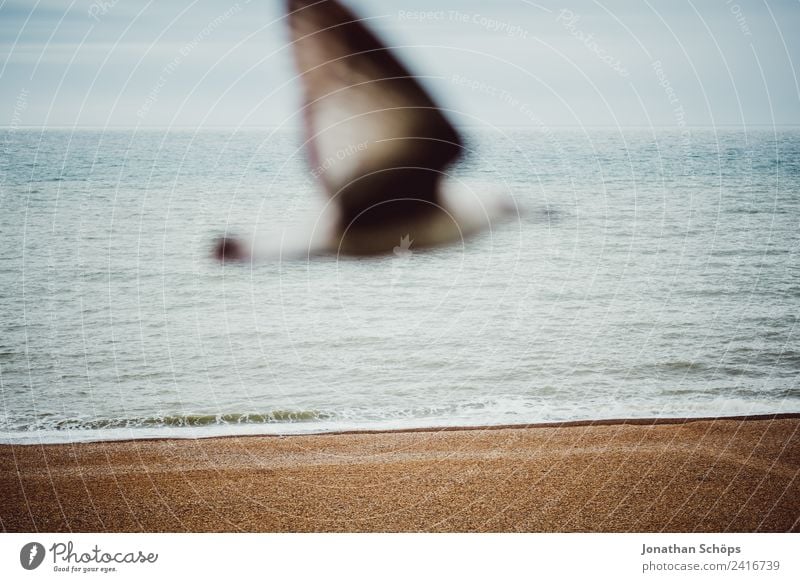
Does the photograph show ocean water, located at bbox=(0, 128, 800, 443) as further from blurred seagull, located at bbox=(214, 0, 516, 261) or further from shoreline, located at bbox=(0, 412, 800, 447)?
blurred seagull, located at bbox=(214, 0, 516, 261)

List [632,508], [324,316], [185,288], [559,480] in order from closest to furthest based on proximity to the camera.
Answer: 1. [632,508]
2. [559,480]
3. [324,316]
4. [185,288]

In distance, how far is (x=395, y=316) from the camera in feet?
25.7

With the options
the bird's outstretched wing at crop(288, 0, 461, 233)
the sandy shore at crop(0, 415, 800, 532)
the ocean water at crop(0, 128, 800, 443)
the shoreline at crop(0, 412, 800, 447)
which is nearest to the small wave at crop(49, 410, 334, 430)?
the ocean water at crop(0, 128, 800, 443)

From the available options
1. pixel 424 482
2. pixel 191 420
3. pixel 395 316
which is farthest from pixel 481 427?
pixel 395 316

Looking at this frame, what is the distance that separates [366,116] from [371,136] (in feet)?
0.73

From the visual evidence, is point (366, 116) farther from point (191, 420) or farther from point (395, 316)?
point (191, 420)

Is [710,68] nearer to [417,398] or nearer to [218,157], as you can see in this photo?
[417,398]

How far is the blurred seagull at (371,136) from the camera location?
6.60 m

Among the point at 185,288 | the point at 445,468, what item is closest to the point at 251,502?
the point at 445,468

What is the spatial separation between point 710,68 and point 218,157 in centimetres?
1348

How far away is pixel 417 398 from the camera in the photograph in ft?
19.4

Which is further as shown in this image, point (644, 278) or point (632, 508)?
point (644, 278)

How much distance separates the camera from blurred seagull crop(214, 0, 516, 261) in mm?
6598

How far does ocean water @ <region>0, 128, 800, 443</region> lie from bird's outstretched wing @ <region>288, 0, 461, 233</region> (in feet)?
3.98
